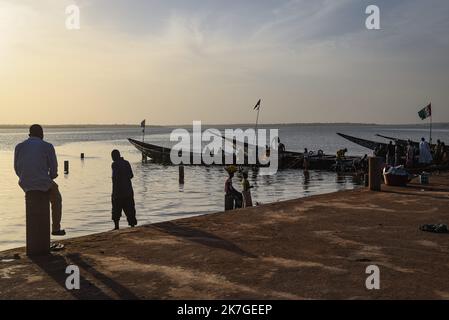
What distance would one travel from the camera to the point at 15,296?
4930mm

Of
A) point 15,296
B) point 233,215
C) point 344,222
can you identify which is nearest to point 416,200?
point 344,222

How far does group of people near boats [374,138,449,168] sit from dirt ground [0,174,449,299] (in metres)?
17.2

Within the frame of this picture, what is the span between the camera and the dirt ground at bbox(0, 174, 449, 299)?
504cm

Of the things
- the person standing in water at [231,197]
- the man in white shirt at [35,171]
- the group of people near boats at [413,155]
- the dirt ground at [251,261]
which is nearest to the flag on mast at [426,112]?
the group of people near boats at [413,155]

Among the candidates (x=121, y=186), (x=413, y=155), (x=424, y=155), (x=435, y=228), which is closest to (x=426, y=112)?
(x=413, y=155)

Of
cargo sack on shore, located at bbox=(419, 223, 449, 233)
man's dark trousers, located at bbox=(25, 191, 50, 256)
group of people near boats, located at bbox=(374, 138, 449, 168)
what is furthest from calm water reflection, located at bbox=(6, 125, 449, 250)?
cargo sack on shore, located at bbox=(419, 223, 449, 233)

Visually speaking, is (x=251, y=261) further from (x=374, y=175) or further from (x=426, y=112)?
(x=426, y=112)

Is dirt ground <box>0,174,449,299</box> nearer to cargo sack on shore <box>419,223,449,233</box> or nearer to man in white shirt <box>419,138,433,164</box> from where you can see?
cargo sack on shore <box>419,223,449,233</box>

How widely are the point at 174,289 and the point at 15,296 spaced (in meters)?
1.83

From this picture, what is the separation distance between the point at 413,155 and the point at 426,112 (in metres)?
7.49

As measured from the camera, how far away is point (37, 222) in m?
6.61

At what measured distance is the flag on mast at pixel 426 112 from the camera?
1246 inches

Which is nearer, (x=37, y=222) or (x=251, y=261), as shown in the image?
(x=251, y=261)

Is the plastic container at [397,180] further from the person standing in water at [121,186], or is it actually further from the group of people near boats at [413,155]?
the group of people near boats at [413,155]
